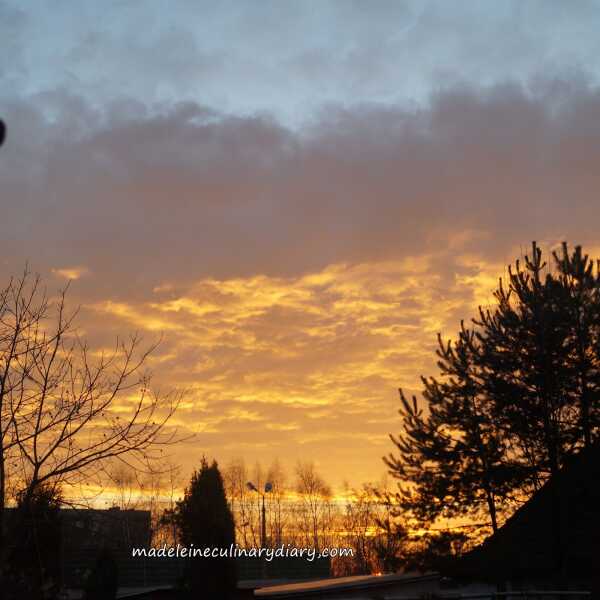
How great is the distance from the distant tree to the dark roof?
11.6 metres

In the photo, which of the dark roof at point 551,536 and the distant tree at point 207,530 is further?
the distant tree at point 207,530

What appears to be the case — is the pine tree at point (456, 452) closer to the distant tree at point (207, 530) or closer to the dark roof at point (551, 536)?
the dark roof at point (551, 536)

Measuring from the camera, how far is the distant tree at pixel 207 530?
3462 centimetres

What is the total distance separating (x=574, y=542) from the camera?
25.2 meters

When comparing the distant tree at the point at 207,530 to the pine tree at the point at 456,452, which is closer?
the pine tree at the point at 456,452

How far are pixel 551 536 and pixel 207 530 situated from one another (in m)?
16.6

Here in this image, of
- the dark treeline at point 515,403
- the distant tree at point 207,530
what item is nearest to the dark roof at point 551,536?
the dark treeline at point 515,403

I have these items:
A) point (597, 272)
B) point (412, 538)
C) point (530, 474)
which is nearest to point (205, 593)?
point (412, 538)

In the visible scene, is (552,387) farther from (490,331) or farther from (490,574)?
(490,574)

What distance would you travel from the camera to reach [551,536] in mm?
26078

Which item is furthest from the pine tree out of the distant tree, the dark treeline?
the distant tree

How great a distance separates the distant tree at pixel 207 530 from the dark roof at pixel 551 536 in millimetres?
11591

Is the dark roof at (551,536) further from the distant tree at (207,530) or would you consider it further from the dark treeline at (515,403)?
the distant tree at (207,530)

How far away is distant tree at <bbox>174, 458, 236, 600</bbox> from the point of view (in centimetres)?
3462
